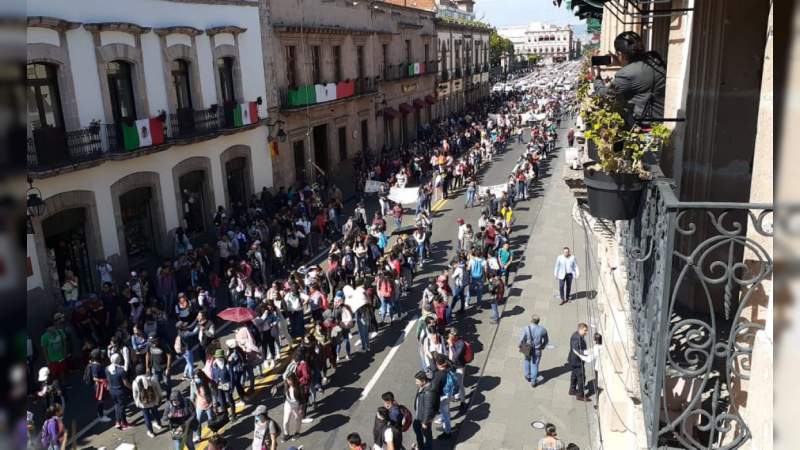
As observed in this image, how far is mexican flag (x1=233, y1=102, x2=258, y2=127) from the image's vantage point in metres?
24.7

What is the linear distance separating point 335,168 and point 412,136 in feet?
48.7

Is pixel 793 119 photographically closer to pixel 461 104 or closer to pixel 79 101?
pixel 79 101

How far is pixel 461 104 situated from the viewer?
63.0m

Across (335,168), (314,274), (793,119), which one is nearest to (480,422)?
(314,274)

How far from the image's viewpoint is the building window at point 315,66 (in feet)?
103

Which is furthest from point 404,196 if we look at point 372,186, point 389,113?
point 389,113

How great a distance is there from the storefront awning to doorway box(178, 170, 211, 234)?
62.0 feet

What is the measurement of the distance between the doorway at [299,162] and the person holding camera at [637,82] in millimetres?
25170

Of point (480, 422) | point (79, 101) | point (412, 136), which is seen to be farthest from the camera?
point (412, 136)

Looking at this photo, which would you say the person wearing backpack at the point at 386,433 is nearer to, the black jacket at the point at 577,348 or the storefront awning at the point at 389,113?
the black jacket at the point at 577,348

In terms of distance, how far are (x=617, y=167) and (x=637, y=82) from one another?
1.56 meters

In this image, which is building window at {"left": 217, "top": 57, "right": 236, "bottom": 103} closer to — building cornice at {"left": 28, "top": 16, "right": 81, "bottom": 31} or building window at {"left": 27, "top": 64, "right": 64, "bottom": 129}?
building cornice at {"left": 28, "top": 16, "right": 81, "bottom": 31}

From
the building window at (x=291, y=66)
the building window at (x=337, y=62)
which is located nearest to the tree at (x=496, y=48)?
the building window at (x=337, y=62)

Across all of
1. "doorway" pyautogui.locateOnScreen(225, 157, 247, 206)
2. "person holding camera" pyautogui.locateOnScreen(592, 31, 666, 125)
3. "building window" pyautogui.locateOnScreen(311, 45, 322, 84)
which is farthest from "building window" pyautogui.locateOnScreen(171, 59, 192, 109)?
"person holding camera" pyautogui.locateOnScreen(592, 31, 666, 125)
